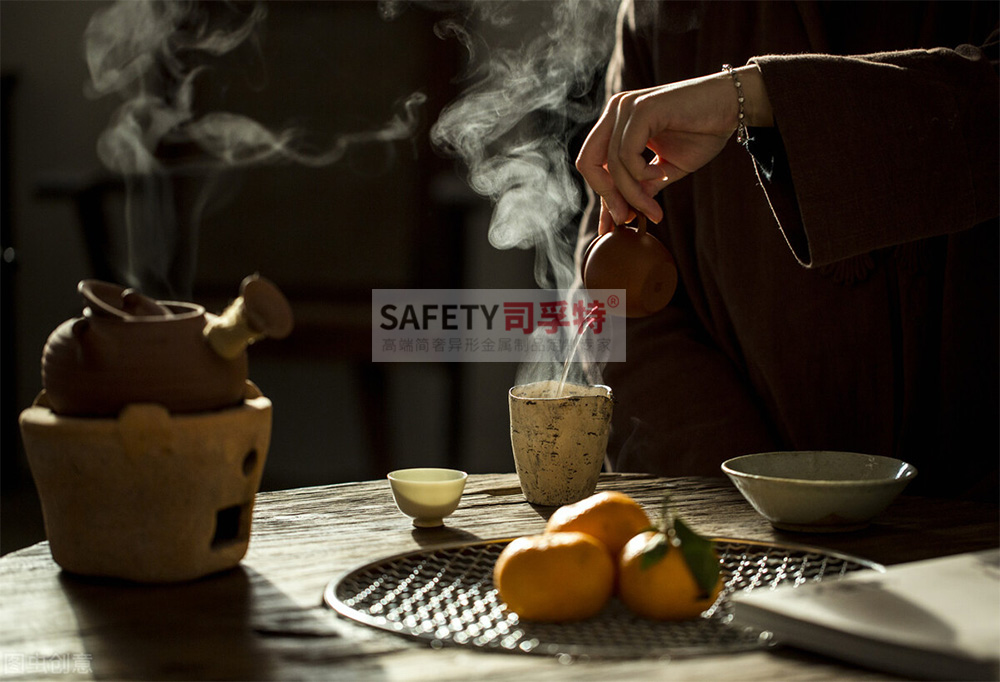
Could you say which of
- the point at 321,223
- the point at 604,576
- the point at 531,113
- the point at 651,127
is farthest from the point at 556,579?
the point at 321,223

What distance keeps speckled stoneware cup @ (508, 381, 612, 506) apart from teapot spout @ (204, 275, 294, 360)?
44 cm

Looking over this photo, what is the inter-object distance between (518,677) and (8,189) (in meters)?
3.76

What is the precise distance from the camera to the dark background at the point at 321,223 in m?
3.52

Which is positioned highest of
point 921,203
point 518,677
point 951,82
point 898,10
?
point 898,10

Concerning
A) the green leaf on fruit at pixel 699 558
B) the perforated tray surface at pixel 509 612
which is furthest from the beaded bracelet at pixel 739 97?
the green leaf on fruit at pixel 699 558

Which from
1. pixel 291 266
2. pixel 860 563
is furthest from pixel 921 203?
pixel 291 266

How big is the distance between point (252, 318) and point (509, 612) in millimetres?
325

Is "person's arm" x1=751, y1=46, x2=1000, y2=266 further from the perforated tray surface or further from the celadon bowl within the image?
the perforated tray surface

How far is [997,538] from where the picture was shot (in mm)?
1035

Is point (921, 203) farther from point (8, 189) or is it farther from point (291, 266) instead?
point (8, 189)

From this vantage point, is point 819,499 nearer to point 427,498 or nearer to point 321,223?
point 427,498

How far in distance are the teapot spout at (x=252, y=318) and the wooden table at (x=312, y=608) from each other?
8.7 inches

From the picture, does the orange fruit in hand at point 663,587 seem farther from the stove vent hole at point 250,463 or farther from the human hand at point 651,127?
the human hand at point 651,127

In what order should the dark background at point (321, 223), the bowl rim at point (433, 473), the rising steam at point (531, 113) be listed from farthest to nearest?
the dark background at point (321, 223)
the rising steam at point (531, 113)
the bowl rim at point (433, 473)
